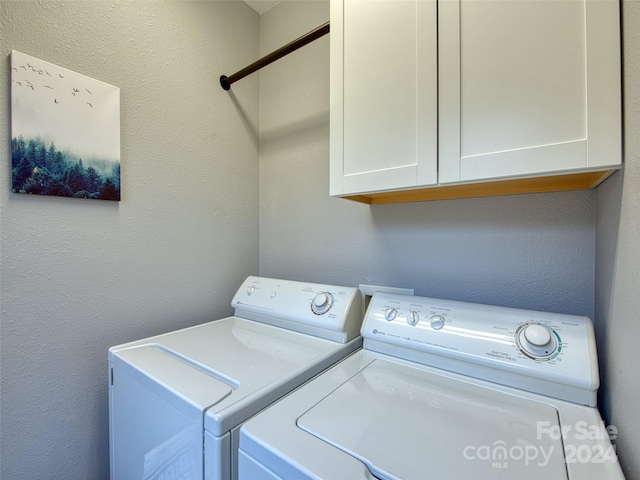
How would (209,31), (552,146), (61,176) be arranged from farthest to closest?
(209,31) < (61,176) < (552,146)

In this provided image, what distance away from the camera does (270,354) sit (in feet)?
3.16

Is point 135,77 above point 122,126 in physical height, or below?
above

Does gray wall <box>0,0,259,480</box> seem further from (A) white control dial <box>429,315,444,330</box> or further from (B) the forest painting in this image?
(A) white control dial <box>429,315,444,330</box>

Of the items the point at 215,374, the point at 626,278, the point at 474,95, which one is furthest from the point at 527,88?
the point at 215,374

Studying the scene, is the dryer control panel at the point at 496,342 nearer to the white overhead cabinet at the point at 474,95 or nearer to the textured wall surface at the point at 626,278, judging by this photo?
the textured wall surface at the point at 626,278

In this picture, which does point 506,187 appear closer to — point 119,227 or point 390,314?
point 390,314

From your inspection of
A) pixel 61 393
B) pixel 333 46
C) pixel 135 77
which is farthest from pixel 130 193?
pixel 333 46

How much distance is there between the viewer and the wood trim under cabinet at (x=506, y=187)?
0.82m

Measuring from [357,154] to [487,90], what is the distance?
0.42 m

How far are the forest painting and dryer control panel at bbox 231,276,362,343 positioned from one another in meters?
0.72

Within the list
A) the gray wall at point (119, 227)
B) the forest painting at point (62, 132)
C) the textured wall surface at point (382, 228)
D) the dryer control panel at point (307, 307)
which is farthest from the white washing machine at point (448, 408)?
the forest painting at point (62, 132)

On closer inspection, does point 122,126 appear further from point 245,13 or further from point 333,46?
point 245,13

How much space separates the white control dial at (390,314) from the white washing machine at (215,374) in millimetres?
133

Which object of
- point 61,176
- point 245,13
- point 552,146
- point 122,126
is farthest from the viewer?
point 245,13
